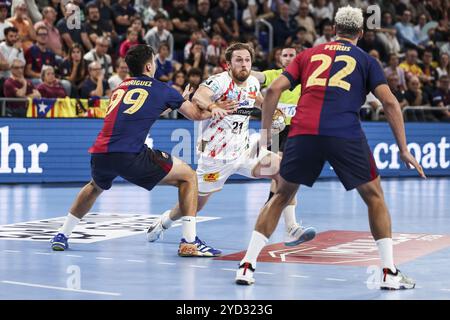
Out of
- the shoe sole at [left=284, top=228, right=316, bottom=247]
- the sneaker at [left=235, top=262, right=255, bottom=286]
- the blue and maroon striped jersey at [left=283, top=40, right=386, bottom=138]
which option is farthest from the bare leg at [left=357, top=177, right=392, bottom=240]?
the shoe sole at [left=284, top=228, right=316, bottom=247]

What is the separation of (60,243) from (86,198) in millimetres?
536

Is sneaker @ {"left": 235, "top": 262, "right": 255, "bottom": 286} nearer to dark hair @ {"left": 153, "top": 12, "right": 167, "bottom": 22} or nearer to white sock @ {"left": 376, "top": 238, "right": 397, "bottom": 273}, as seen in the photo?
white sock @ {"left": 376, "top": 238, "right": 397, "bottom": 273}

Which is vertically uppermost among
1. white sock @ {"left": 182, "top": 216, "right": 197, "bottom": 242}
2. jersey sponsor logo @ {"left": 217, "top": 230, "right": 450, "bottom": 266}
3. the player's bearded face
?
the player's bearded face

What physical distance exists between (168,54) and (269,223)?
12.4 meters

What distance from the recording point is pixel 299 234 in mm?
9484

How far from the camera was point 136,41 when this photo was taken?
1905cm

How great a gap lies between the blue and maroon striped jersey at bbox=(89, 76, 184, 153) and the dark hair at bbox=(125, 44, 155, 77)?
0.10 m

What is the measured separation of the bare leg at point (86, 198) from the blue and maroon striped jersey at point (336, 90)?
268 centimetres

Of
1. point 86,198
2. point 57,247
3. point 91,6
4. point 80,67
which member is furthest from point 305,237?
point 91,6

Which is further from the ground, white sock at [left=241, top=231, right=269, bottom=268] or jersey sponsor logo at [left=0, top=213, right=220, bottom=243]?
white sock at [left=241, top=231, right=269, bottom=268]

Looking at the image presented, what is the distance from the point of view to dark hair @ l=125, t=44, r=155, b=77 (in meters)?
9.07

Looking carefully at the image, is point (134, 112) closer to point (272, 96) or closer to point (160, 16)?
point (272, 96)

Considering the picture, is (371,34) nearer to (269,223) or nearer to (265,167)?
(265,167)
